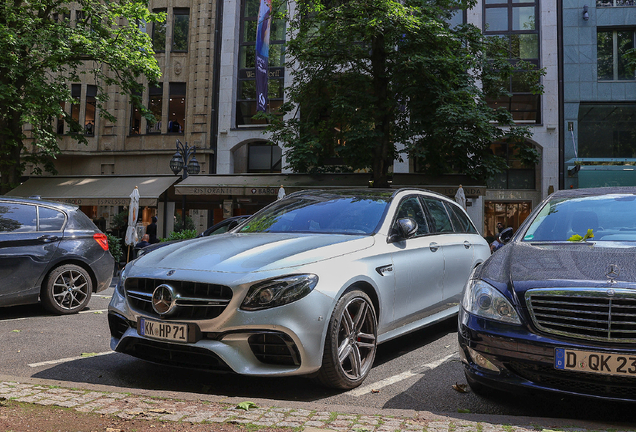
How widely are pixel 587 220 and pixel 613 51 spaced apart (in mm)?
24611

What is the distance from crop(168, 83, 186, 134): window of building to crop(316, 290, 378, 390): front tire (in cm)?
2547

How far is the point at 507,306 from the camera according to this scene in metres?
3.51

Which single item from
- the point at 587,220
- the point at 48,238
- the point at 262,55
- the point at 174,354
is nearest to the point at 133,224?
the point at 48,238

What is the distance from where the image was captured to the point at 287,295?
382 centimetres

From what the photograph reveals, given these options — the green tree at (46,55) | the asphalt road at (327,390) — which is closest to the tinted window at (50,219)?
the asphalt road at (327,390)

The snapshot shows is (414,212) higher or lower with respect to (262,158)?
lower

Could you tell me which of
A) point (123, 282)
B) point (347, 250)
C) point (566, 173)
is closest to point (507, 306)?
point (347, 250)

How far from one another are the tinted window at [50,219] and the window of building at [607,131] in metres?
23.5

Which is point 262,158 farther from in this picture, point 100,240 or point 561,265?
point 561,265

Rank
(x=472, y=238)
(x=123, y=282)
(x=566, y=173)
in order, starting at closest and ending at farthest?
(x=123, y=282), (x=472, y=238), (x=566, y=173)

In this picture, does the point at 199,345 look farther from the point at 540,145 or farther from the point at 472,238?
the point at 540,145

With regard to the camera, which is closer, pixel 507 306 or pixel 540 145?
pixel 507 306

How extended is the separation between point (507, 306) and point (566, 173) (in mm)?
23875

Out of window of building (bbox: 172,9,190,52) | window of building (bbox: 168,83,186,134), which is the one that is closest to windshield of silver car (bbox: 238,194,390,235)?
window of building (bbox: 168,83,186,134)
